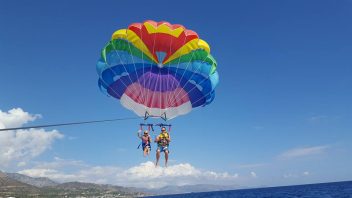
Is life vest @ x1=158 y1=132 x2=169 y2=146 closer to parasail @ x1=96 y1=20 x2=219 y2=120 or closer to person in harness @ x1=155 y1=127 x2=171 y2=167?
person in harness @ x1=155 y1=127 x2=171 y2=167

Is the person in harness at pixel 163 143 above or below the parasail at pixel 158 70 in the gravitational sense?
below

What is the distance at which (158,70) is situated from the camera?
73.2 ft

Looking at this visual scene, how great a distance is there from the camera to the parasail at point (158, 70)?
20.8m

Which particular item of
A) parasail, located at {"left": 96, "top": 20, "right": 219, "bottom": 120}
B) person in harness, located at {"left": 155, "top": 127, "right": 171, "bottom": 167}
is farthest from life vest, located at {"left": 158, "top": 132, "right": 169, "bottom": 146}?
parasail, located at {"left": 96, "top": 20, "right": 219, "bottom": 120}

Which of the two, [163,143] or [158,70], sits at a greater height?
[158,70]

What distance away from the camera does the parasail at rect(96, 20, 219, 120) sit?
20781 mm

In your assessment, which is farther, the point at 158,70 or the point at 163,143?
the point at 158,70

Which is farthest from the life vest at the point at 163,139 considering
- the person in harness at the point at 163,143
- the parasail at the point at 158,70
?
the parasail at the point at 158,70

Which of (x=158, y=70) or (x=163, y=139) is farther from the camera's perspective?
(x=158, y=70)

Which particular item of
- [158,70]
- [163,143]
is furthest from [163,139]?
[158,70]

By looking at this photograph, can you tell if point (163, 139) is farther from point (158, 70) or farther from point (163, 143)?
point (158, 70)

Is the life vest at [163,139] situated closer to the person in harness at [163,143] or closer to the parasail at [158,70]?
the person in harness at [163,143]

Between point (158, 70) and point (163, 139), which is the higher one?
point (158, 70)

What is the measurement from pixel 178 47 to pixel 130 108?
15.3 ft
